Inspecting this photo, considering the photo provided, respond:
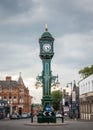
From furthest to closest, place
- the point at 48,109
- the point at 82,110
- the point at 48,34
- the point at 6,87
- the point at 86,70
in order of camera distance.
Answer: the point at 6,87, the point at 86,70, the point at 82,110, the point at 48,34, the point at 48,109

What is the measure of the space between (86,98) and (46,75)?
40.1 metres

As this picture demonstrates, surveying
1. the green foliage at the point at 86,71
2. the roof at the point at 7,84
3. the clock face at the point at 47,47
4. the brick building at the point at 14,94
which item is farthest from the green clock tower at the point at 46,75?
the roof at the point at 7,84

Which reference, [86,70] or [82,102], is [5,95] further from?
[82,102]

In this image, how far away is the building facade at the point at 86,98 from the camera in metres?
95.1

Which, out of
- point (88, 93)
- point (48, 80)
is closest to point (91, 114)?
point (88, 93)

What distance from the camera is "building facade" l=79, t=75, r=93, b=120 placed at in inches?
3746

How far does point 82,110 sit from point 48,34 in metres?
45.9

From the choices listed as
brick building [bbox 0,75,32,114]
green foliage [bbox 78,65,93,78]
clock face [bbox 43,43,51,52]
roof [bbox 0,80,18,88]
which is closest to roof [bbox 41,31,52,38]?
clock face [bbox 43,43,51,52]

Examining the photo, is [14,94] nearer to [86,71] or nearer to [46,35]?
[86,71]

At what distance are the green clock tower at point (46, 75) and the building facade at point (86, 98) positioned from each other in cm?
3246

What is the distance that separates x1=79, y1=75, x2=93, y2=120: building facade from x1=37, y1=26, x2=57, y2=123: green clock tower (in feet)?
106

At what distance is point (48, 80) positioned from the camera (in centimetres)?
6275

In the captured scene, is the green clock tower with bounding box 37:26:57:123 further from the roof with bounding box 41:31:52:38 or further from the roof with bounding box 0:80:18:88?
the roof with bounding box 0:80:18:88

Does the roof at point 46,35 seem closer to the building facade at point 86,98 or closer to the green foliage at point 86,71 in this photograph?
the building facade at point 86,98
